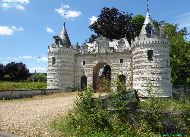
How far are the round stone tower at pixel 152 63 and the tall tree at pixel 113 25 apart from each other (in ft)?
47.5

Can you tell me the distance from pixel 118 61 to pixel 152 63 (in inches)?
262

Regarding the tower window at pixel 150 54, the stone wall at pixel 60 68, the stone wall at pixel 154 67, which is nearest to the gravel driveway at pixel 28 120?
the stone wall at pixel 154 67

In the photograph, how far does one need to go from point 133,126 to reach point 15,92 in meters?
17.7

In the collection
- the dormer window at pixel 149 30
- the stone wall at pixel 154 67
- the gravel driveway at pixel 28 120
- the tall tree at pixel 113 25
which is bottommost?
the gravel driveway at pixel 28 120

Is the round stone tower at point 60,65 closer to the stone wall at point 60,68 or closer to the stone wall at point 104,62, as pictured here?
the stone wall at point 60,68

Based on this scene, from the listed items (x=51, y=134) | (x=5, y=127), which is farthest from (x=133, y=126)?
(x=5, y=127)

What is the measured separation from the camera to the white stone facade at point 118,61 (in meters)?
31.0

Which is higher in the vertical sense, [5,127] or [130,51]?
[130,51]

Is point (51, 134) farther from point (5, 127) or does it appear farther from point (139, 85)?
point (139, 85)

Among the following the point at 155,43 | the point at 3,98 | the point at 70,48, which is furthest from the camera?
the point at 70,48

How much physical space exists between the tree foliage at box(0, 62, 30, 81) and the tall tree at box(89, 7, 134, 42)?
1513 centimetres

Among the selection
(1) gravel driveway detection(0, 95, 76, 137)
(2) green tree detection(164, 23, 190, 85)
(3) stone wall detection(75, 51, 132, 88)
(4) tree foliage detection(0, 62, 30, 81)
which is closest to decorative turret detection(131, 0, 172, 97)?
(3) stone wall detection(75, 51, 132, 88)

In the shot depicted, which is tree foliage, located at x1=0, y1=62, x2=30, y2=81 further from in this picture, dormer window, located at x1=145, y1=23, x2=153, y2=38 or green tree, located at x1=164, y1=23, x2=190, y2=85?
dormer window, located at x1=145, y1=23, x2=153, y2=38

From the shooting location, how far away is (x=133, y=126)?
15.1 metres
